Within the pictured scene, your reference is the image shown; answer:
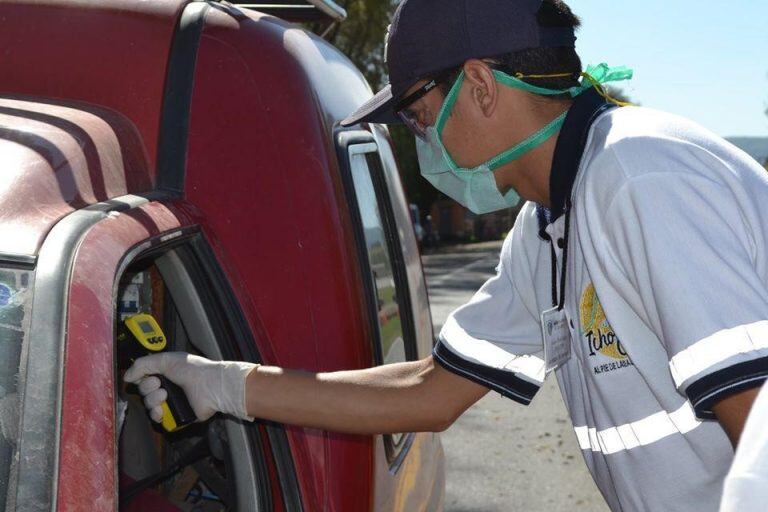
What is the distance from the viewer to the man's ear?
2078mm

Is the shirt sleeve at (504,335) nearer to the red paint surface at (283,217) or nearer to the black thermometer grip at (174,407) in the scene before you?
the red paint surface at (283,217)

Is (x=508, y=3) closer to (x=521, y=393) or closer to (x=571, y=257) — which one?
(x=571, y=257)

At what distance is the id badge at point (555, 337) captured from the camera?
2.12 meters

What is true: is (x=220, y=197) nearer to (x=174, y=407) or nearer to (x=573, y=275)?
(x=174, y=407)

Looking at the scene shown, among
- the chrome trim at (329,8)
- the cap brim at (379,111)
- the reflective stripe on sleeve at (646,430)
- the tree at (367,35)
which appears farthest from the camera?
the tree at (367,35)

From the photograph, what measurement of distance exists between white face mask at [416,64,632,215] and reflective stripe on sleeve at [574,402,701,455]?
566 millimetres

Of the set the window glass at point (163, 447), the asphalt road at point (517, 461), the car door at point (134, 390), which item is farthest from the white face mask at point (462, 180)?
the asphalt road at point (517, 461)

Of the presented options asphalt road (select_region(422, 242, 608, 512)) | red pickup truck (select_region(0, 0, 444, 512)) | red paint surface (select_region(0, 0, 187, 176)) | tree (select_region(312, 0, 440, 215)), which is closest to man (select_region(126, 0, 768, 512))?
red pickup truck (select_region(0, 0, 444, 512))

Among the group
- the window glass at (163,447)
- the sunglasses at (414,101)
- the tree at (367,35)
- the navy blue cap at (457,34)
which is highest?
the tree at (367,35)

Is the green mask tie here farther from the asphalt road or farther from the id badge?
the asphalt road

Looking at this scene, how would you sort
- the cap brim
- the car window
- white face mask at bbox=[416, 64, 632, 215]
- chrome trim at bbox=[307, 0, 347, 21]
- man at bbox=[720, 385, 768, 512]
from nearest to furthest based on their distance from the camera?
man at bbox=[720, 385, 768, 512] → white face mask at bbox=[416, 64, 632, 215] → the cap brim → the car window → chrome trim at bbox=[307, 0, 347, 21]

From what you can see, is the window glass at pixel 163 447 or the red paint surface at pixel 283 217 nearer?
the red paint surface at pixel 283 217

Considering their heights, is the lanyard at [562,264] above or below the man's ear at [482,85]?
below

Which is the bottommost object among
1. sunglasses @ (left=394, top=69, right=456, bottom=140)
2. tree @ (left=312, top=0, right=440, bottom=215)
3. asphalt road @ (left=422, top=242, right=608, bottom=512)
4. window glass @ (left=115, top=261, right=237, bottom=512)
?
asphalt road @ (left=422, top=242, right=608, bottom=512)
